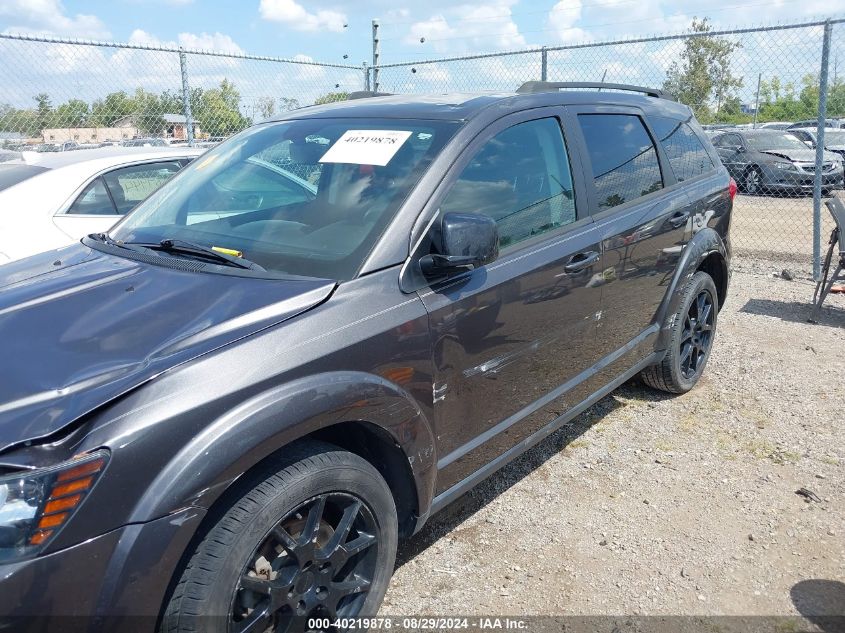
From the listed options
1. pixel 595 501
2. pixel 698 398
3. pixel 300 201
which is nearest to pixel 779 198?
pixel 698 398

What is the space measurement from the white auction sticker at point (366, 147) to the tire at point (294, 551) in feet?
3.80

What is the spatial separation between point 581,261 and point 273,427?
1.78 metres

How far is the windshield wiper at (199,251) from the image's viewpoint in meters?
2.37

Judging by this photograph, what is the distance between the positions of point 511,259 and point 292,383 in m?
1.18

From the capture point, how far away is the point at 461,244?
2.36 meters

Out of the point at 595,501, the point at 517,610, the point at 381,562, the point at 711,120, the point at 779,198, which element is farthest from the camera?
the point at 711,120

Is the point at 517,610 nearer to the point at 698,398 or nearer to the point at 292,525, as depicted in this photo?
the point at 292,525

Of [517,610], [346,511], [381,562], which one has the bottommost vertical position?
[517,610]

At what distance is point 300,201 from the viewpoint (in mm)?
2752

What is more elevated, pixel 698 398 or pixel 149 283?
pixel 149 283

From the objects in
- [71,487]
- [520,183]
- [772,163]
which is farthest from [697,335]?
[772,163]

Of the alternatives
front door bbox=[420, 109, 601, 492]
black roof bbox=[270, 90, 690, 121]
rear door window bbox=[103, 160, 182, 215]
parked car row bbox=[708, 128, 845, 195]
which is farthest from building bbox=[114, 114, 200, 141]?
parked car row bbox=[708, 128, 845, 195]

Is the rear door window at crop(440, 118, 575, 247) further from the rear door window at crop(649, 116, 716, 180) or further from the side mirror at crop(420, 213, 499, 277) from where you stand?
the rear door window at crop(649, 116, 716, 180)

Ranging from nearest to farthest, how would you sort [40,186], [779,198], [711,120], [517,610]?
[517,610] < [40,186] < [779,198] < [711,120]
